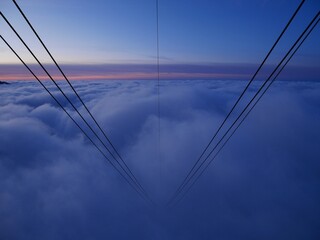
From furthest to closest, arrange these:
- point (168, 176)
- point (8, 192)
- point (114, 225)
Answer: point (168, 176) → point (8, 192) → point (114, 225)

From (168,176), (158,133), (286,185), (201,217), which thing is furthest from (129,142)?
(286,185)

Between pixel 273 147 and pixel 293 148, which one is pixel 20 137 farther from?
pixel 293 148

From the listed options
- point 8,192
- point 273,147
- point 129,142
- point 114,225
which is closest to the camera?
point 114,225

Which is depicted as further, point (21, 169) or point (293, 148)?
point (293, 148)

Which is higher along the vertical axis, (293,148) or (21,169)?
(21,169)

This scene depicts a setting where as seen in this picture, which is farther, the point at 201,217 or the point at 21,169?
the point at 21,169

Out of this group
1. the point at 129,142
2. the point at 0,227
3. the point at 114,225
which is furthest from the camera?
the point at 129,142

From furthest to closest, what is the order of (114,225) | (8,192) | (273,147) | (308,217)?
(273,147)
(8,192)
(308,217)
(114,225)

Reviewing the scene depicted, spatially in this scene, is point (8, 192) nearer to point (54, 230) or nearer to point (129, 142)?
point (54, 230)

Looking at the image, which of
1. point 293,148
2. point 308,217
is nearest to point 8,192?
point 308,217
